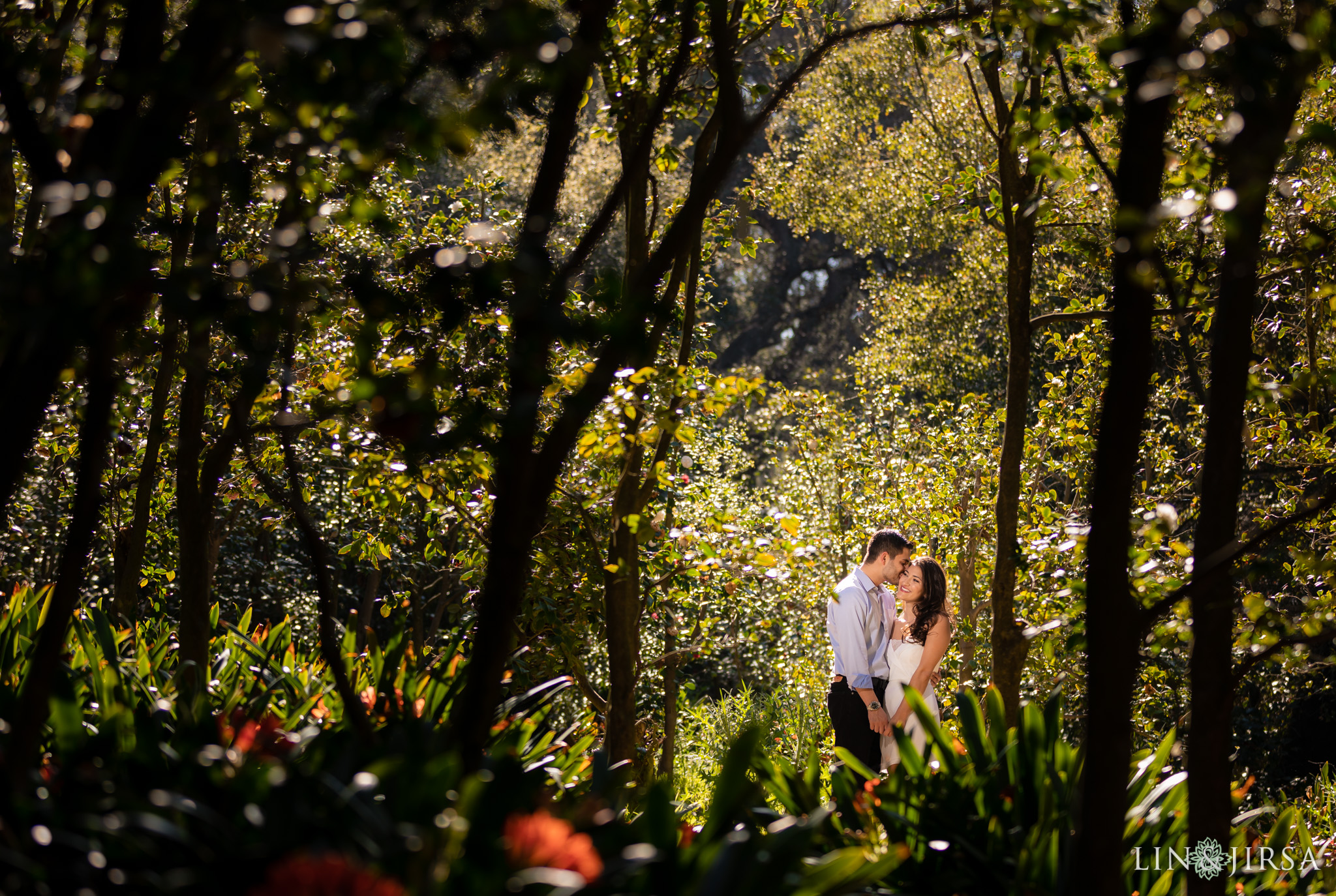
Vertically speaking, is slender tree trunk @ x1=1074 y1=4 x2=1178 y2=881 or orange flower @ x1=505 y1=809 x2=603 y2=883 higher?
slender tree trunk @ x1=1074 y1=4 x2=1178 y2=881

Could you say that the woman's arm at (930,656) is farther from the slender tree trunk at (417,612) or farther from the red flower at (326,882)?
the slender tree trunk at (417,612)

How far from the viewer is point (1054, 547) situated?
10.8ft

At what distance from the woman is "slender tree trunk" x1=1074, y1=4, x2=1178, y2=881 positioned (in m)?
2.68

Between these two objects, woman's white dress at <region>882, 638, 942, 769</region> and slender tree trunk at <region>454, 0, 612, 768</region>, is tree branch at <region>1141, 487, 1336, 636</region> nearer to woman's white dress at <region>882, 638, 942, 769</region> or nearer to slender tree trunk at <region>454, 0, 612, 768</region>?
slender tree trunk at <region>454, 0, 612, 768</region>

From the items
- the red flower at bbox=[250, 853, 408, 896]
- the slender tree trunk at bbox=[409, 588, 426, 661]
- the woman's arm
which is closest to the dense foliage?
the red flower at bbox=[250, 853, 408, 896]

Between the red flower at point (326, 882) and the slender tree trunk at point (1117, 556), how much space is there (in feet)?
4.42

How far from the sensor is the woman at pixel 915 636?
15.2 feet

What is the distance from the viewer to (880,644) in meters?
4.97

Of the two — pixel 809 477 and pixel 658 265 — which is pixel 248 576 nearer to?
pixel 809 477

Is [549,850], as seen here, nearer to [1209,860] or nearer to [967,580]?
[1209,860]

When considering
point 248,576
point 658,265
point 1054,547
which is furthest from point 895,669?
point 248,576

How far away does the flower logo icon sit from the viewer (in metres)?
2.10

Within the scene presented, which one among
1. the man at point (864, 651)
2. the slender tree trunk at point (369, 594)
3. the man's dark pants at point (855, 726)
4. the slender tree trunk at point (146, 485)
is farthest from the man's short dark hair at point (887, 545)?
the slender tree trunk at point (369, 594)

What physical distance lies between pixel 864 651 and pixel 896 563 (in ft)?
1.53
